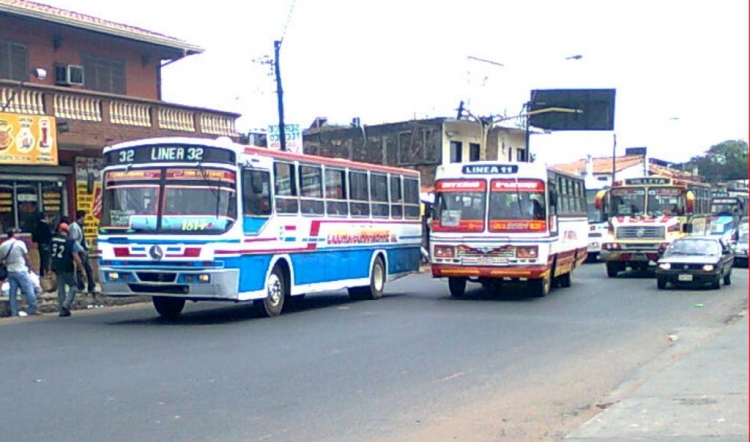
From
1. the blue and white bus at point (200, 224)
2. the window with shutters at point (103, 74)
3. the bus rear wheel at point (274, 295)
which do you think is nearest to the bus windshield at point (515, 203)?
the blue and white bus at point (200, 224)

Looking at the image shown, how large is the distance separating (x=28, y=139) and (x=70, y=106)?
1.92 m

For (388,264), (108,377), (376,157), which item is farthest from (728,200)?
(108,377)

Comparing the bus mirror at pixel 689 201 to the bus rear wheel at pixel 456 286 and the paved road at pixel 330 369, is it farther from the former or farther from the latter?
the bus rear wheel at pixel 456 286

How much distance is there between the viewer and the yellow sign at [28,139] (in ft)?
65.2

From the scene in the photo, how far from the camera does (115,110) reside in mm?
23281

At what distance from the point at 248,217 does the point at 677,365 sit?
7528 mm

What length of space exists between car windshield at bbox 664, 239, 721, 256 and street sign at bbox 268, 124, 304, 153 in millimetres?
10865

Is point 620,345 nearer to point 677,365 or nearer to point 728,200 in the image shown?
point 677,365

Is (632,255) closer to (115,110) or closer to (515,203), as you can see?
(515,203)

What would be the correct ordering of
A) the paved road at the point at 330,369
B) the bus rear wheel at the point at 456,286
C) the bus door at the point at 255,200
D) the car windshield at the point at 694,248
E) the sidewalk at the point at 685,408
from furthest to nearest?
the car windshield at the point at 694,248 < the bus rear wheel at the point at 456,286 < the bus door at the point at 255,200 < the paved road at the point at 330,369 < the sidewalk at the point at 685,408

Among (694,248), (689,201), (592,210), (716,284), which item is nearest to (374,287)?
(694,248)

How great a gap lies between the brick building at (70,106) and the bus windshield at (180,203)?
2574mm

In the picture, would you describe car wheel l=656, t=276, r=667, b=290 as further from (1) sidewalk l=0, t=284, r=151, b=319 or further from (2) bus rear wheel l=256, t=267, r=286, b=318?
(1) sidewalk l=0, t=284, r=151, b=319

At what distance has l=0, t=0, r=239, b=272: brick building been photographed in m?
20.8
